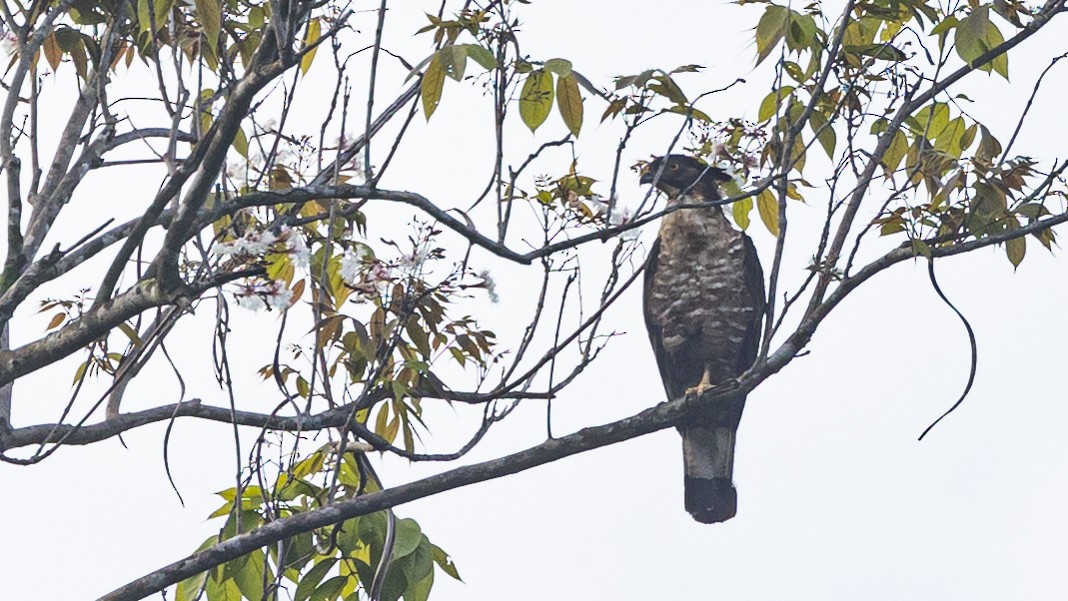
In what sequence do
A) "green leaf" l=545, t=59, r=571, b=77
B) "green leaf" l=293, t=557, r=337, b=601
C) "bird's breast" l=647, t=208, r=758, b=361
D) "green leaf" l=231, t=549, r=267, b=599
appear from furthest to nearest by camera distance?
1. "bird's breast" l=647, t=208, r=758, b=361
2. "green leaf" l=231, t=549, r=267, b=599
3. "green leaf" l=293, t=557, r=337, b=601
4. "green leaf" l=545, t=59, r=571, b=77

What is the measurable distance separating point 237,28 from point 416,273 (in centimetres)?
90

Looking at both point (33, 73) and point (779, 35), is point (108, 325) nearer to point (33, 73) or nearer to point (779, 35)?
point (33, 73)

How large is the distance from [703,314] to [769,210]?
2.03 meters

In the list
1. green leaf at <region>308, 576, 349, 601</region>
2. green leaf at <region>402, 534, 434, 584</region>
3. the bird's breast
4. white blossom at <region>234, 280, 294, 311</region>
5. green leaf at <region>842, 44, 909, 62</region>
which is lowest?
green leaf at <region>308, 576, 349, 601</region>

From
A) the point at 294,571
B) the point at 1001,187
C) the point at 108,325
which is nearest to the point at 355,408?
the point at 294,571

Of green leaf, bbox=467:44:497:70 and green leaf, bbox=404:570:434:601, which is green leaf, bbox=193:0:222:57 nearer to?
green leaf, bbox=467:44:497:70

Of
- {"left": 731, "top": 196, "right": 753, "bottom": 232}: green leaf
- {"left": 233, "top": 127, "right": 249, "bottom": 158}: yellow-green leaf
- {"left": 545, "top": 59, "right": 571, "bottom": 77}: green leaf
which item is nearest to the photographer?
{"left": 545, "top": 59, "right": 571, "bottom": 77}: green leaf

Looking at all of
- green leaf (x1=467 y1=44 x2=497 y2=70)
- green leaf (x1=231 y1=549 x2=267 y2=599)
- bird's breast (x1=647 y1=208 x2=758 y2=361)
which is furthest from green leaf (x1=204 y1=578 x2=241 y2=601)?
bird's breast (x1=647 y1=208 x2=758 y2=361)

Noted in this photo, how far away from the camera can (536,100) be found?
3.28 metres

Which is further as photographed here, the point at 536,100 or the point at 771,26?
the point at 771,26

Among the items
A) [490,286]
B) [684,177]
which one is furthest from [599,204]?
[684,177]

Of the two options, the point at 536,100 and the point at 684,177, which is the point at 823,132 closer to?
the point at 536,100

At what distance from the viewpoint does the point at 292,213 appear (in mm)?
3896

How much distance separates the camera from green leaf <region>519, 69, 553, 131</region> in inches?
129
